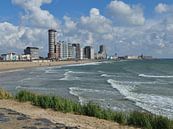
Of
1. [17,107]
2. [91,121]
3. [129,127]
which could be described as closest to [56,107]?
[17,107]

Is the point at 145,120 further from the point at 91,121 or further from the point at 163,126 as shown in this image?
the point at 91,121

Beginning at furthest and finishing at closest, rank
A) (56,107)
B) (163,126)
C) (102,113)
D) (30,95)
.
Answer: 1. (30,95)
2. (56,107)
3. (102,113)
4. (163,126)

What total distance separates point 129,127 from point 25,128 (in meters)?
3.22

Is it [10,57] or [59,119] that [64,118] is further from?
[10,57]

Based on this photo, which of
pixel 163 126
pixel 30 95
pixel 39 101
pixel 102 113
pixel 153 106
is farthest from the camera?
pixel 153 106

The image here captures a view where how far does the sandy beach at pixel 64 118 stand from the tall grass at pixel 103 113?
40 centimetres

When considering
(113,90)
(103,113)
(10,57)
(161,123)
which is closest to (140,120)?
(161,123)

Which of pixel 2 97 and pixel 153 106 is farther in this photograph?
pixel 153 106

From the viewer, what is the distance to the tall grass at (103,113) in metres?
10.2

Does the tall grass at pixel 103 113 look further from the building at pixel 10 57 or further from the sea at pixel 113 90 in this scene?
the building at pixel 10 57

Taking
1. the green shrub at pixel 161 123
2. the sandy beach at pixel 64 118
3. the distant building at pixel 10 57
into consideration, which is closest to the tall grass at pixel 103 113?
the green shrub at pixel 161 123

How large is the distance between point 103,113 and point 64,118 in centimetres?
148

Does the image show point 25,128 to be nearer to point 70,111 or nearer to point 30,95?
point 70,111

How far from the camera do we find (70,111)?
12.7m
